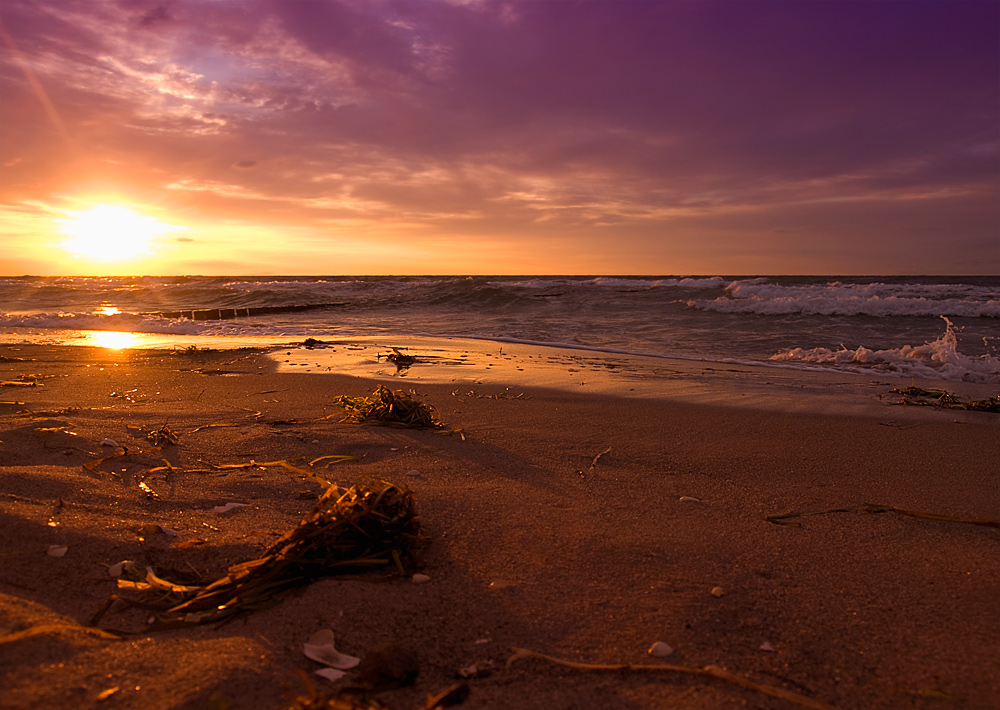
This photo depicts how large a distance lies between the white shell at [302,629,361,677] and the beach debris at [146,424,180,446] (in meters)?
2.27

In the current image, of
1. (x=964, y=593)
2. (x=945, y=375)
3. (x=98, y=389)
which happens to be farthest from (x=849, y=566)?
(x=945, y=375)

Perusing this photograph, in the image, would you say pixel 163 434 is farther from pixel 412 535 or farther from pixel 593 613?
pixel 593 613

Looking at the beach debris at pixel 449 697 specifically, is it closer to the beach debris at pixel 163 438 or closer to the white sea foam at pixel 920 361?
the beach debris at pixel 163 438

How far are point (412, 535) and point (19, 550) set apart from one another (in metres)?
1.26

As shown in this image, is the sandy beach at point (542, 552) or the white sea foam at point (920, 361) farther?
the white sea foam at point (920, 361)

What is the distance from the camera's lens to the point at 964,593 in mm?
1988

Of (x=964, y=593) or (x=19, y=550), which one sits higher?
(x=19, y=550)

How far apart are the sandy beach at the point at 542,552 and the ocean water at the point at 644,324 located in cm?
424

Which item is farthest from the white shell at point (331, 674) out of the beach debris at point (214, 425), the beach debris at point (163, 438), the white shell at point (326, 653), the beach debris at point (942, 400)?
the beach debris at point (942, 400)

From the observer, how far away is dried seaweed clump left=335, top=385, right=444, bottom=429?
394 cm

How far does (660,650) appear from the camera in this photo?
1.66 m

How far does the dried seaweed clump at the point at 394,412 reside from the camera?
3.94m

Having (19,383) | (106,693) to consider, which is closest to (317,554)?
(106,693)

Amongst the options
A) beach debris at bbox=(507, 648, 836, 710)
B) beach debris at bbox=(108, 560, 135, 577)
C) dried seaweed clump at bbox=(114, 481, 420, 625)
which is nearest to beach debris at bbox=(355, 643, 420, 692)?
beach debris at bbox=(507, 648, 836, 710)
